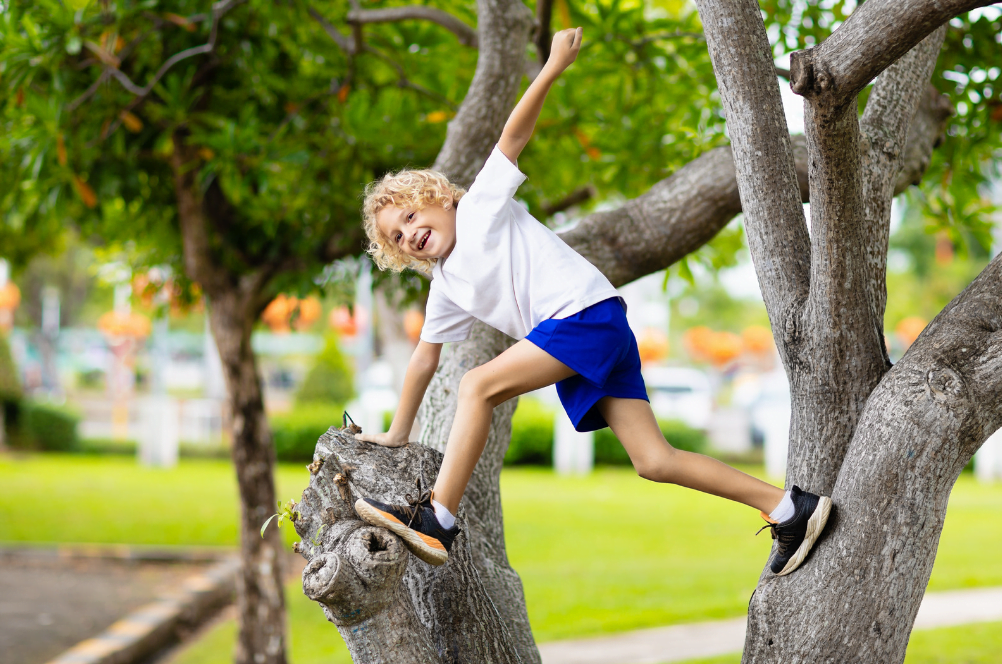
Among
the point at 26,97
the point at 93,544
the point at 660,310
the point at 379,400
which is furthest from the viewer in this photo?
the point at 660,310

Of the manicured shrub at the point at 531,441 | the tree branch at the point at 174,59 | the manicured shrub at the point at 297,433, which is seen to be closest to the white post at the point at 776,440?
the manicured shrub at the point at 531,441

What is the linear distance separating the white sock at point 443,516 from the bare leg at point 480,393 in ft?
0.06

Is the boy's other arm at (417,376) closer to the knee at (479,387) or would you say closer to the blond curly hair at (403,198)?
the blond curly hair at (403,198)

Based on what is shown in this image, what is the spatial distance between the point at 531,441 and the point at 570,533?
20.1 feet

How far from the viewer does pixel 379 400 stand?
1917 cm

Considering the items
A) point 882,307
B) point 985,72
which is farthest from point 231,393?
point 985,72

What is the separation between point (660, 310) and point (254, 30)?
29.3 m

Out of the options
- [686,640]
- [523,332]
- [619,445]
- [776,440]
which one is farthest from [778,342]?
[619,445]

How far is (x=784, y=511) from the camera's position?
2.25 metres

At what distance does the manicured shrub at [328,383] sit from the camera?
1906 centimetres

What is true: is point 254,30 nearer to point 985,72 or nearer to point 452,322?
point 452,322

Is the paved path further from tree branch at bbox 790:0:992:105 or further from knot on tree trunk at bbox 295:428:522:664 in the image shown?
tree branch at bbox 790:0:992:105

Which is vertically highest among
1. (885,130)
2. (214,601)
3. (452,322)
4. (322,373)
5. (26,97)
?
(26,97)

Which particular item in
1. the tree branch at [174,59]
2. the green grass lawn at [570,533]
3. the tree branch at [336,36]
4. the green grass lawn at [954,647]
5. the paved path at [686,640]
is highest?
the tree branch at [336,36]
